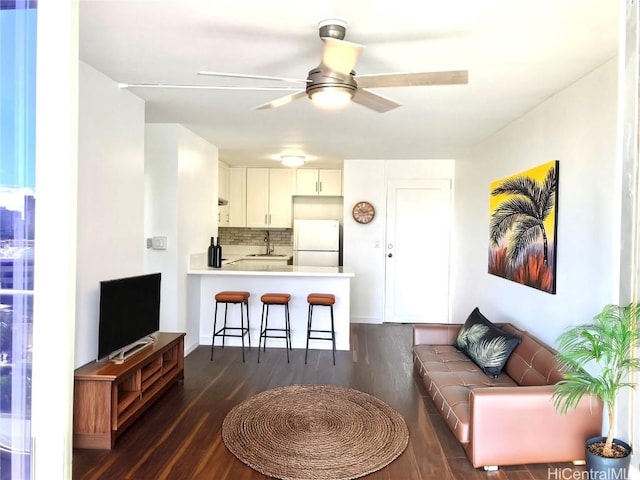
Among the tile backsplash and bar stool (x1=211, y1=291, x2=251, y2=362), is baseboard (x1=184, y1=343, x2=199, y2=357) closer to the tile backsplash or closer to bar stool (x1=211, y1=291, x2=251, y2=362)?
bar stool (x1=211, y1=291, x2=251, y2=362)

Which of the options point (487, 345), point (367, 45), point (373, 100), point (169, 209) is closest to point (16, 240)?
point (373, 100)

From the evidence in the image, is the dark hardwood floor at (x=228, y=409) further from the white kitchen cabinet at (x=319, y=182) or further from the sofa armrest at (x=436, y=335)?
the white kitchen cabinet at (x=319, y=182)

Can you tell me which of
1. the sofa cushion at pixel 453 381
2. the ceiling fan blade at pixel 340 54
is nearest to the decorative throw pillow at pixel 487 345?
the sofa cushion at pixel 453 381

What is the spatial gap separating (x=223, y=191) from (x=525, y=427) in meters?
5.41

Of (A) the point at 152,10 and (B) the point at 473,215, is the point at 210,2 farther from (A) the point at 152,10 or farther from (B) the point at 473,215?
(B) the point at 473,215

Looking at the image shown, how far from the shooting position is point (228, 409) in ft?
10.0

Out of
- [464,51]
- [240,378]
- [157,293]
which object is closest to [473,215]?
[464,51]

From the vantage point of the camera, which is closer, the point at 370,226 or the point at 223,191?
the point at 370,226

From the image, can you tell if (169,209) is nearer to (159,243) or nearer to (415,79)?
(159,243)

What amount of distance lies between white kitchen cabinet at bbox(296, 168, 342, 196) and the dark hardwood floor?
2955 mm

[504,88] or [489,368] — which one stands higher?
[504,88]

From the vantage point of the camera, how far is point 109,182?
9.59ft

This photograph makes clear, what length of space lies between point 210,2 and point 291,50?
1.90ft

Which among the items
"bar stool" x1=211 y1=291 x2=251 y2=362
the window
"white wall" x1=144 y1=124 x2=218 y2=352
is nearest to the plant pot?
the window
